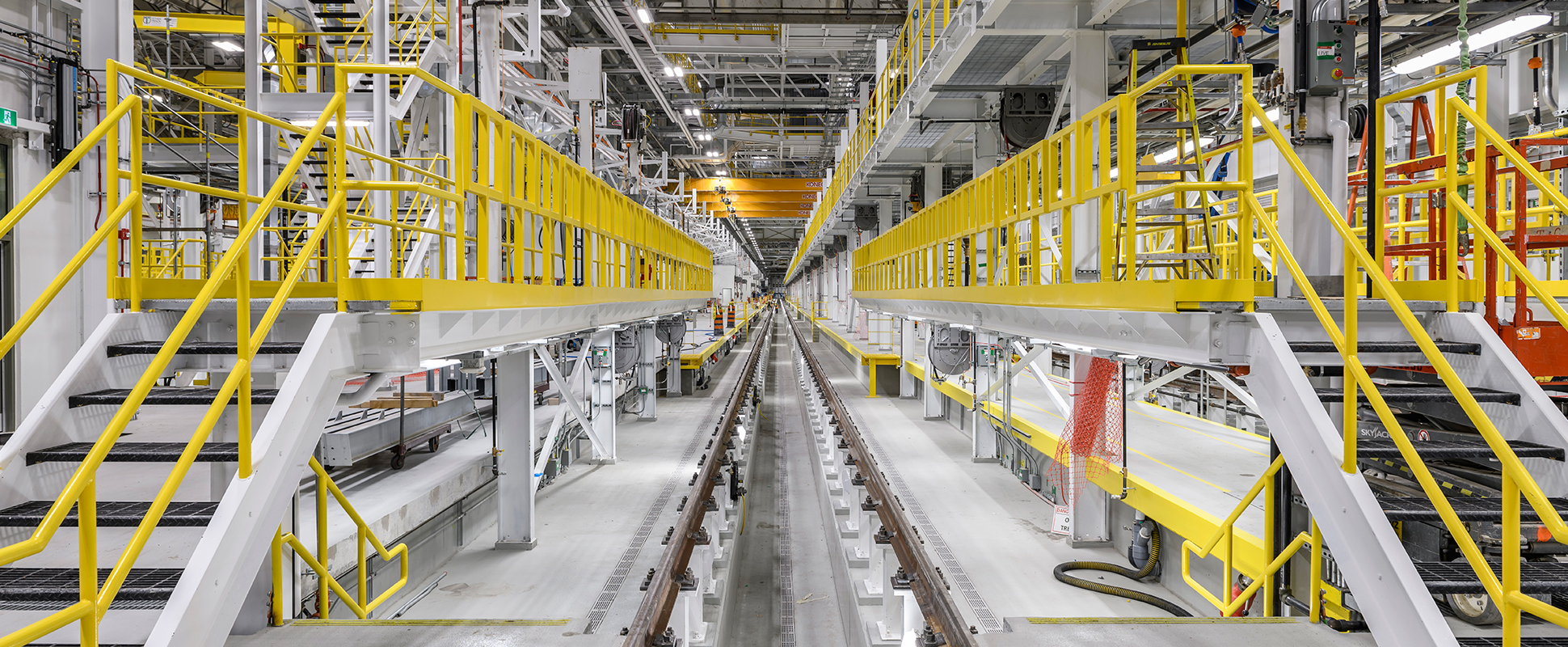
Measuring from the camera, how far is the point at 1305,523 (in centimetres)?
432

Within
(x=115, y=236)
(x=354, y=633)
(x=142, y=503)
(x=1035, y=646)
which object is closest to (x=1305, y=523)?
(x=1035, y=646)

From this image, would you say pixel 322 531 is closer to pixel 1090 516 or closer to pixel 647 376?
pixel 1090 516

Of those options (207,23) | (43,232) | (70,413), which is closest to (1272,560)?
(70,413)

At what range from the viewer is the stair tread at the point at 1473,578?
2.54 metres

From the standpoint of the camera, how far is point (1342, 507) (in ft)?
8.84

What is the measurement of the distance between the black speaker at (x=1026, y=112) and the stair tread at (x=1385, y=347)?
5.58 meters

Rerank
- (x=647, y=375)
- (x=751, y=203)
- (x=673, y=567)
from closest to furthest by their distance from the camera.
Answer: (x=673, y=567) → (x=647, y=375) → (x=751, y=203)

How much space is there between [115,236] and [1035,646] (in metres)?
4.12

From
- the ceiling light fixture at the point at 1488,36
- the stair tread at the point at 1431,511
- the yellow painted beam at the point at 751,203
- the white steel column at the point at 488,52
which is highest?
the yellow painted beam at the point at 751,203

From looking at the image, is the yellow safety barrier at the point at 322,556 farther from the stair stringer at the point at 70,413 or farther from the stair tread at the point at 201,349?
the stair stringer at the point at 70,413

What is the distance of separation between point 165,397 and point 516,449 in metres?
3.79

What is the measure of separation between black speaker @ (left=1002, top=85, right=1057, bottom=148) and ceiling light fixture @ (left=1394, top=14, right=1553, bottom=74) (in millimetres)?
3074

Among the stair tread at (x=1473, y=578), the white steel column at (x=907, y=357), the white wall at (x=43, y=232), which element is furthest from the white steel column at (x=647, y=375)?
the stair tread at (x=1473, y=578)

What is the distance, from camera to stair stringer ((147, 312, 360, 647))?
2.28 metres
